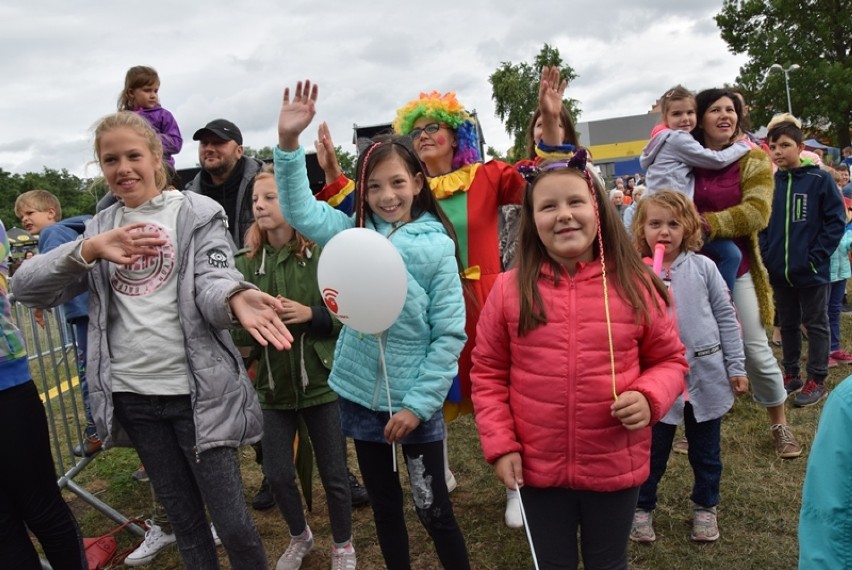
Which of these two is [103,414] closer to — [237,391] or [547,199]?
[237,391]

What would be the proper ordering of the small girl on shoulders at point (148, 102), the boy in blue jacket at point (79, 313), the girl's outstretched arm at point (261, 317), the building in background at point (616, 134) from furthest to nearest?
the building in background at point (616, 134), the small girl on shoulders at point (148, 102), the boy in blue jacket at point (79, 313), the girl's outstretched arm at point (261, 317)

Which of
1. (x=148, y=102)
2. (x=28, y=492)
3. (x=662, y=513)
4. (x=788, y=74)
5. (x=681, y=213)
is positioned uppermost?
(x=788, y=74)

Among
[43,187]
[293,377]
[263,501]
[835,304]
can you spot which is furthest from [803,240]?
[43,187]

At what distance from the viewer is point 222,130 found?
12.8 feet

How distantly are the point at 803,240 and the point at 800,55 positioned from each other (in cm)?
2761

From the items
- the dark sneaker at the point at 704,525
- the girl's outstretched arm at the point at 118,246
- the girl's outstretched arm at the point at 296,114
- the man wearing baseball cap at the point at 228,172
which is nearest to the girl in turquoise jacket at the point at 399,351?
the girl's outstretched arm at the point at 296,114

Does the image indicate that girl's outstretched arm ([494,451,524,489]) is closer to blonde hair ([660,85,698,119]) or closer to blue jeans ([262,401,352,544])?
blue jeans ([262,401,352,544])

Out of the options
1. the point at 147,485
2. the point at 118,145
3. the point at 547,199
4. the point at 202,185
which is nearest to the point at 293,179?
the point at 118,145

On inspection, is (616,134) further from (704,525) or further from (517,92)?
(704,525)

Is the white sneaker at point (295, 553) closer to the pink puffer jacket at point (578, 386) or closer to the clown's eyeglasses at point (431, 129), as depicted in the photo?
the pink puffer jacket at point (578, 386)

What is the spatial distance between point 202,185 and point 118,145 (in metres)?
1.92

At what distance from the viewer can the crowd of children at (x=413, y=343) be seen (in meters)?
1.91

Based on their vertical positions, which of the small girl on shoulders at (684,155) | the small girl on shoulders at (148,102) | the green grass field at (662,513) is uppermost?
the small girl on shoulders at (148,102)

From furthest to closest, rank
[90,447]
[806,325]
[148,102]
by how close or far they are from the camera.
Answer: [806,325] → [148,102] → [90,447]
